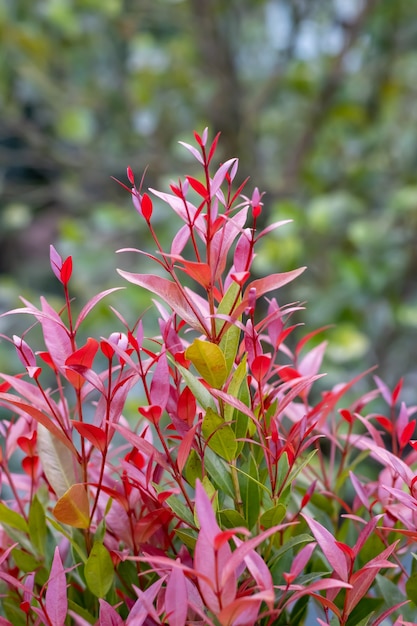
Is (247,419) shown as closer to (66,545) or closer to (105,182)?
(66,545)

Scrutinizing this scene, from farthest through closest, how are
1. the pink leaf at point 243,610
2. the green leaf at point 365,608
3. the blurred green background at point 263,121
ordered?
the blurred green background at point 263,121 < the green leaf at point 365,608 < the pink leaf at point 243,610

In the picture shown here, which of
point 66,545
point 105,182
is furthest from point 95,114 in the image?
point 66,545

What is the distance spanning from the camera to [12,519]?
1.10 ft

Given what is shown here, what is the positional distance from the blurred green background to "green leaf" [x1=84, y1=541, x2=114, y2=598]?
915 mm

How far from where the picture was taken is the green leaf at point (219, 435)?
28 cm

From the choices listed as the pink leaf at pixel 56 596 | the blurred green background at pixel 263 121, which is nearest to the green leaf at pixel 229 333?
the pink leaf at pixel 56 596

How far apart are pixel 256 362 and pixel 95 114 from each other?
1.65 meters

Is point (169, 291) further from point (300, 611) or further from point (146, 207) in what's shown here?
point (300, 611)

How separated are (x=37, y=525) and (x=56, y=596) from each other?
8cm

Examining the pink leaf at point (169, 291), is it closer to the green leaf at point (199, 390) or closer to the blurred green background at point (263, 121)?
the green leaf at point (199, 390)

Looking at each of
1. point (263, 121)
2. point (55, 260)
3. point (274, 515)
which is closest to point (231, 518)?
point (274, 515)

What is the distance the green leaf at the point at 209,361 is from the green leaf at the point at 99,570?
9 centimetres

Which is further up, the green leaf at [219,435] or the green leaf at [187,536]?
the green leaf at [219,435]

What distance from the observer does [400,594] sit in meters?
0.32
